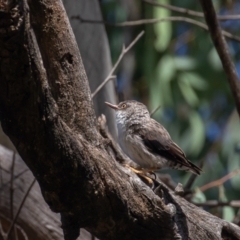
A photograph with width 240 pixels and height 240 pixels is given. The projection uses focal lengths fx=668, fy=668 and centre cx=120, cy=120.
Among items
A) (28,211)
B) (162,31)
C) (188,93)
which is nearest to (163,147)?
(28,211)

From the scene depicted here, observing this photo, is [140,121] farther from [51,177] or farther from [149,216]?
[51,177]

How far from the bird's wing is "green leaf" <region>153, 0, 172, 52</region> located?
2917 millimetres

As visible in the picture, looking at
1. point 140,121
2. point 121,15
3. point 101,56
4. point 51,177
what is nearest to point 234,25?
point 121,15

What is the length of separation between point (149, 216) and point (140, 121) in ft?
5.37

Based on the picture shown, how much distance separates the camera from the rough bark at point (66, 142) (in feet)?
7.18

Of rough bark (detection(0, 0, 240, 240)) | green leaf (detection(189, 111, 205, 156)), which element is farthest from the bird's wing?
green leaf (detection(189, 111, 205, 156))

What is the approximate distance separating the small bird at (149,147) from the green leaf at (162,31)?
2.74 meters

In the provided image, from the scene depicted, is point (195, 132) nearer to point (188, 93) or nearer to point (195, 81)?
point (188, 93)

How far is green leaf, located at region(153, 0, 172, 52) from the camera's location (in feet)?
23.3

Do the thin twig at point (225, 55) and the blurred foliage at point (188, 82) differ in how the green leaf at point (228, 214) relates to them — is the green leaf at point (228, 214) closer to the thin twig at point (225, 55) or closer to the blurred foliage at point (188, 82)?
the blurred foliage at point (188, 82)

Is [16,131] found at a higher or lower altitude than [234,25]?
lower

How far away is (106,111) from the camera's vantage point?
5414 mm

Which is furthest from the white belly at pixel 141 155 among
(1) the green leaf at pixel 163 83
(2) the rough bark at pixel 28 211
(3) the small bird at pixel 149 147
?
(1) the green leaf at pixel 163 83

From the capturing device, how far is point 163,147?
4203mm
